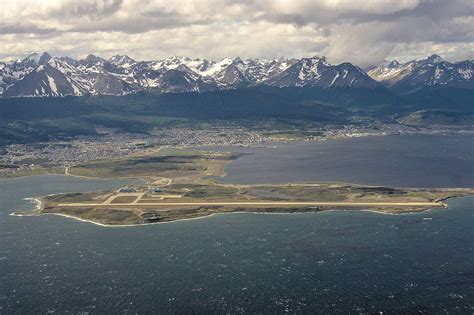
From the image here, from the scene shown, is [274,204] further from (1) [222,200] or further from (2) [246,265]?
(2) [246,265]

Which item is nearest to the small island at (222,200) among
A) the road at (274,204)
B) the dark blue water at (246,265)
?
the road at (274,204)

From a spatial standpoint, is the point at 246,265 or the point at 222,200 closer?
the point at 246,265

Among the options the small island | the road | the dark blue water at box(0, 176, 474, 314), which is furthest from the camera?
the road

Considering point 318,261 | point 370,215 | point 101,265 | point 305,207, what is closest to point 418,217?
point 370,215

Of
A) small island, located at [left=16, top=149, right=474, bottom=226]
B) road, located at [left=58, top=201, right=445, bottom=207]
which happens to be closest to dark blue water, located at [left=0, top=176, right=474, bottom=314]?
small island, located at [left=16, top=149, right=474, bottom=226]

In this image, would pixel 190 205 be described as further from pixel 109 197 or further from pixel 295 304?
pixel 295 304

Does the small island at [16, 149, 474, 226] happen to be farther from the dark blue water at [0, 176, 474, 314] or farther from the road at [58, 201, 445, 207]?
the dark blue water at [0, 176, 474, 314]

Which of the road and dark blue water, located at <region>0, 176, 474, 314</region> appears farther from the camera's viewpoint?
the road

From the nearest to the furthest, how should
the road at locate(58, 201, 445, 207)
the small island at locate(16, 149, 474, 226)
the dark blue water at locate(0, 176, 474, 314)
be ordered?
the dark blue water at locate(0, 176, 474, 314), the small island at locate(16, 149, 474, 226), the road at locate(58, 201, 445, 207)

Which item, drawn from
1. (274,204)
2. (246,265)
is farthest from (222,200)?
(246,265)
